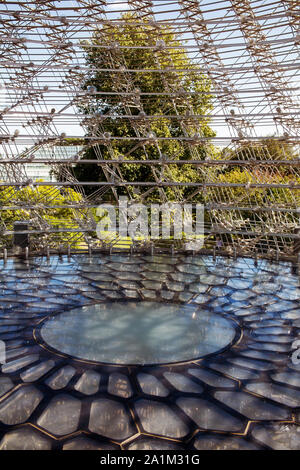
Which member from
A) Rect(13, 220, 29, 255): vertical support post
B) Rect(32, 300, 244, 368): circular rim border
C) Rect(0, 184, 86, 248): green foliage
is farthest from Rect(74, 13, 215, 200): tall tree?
Rect(32, 300, 244, 368): circular rim border

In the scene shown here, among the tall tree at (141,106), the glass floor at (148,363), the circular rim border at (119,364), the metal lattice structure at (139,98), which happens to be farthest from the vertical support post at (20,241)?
the circular rim border at (119,364)

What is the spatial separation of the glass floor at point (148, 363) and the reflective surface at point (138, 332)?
0.01 metres

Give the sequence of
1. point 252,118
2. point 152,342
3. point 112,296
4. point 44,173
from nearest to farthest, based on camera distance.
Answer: point 152,342 < point 112,296 < point 252,118 < point 44,173

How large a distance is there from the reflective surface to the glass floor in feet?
0.04

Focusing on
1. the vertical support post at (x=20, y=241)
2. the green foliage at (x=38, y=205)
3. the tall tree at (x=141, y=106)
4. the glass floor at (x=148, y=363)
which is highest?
the tall tree at (x=141, y=106)

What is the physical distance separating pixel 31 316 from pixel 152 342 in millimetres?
1695

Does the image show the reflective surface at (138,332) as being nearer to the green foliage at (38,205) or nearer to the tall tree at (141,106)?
the green foliage at (38,205)

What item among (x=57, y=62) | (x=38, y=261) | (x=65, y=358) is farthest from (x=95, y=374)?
(x=57, y=62)

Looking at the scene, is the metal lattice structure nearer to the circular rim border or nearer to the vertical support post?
the vertical support post

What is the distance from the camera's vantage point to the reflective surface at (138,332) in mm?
4590

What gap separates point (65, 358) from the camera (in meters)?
A: 4.48

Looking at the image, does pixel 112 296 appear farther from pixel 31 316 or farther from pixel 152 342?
pixel 152 342

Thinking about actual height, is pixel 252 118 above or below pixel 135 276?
above

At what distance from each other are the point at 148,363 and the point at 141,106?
8498 millimetres
